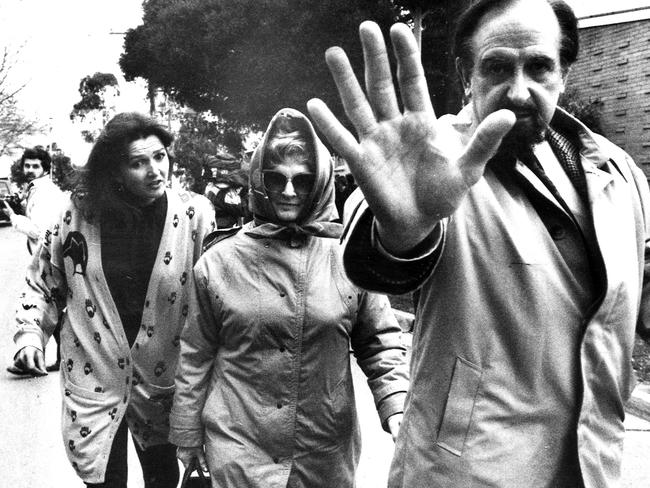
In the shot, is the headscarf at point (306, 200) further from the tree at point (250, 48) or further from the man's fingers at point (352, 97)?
the tree at point (250, 48)

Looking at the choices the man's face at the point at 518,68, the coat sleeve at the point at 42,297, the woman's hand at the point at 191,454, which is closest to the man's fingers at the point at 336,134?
the man's face at the point at 518,68

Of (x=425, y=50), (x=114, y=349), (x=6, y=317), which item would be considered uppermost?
(x=425, y=50)

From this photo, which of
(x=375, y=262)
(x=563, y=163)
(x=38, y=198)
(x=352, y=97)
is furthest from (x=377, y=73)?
(x=38, y=198)

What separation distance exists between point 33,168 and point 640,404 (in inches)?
214

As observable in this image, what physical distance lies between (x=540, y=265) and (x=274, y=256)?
4.37ft

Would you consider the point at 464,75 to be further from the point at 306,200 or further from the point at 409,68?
the point at 306,200

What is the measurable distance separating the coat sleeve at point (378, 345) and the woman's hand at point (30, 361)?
51.8 inches

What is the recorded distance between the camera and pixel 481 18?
1.71m

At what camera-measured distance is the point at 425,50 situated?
17.4m

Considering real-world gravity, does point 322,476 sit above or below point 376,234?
below

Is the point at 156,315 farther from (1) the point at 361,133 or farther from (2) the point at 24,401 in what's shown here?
(2) the point at 24,401

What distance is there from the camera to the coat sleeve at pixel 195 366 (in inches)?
105

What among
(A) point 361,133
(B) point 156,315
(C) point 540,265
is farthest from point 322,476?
(A) point 361,133

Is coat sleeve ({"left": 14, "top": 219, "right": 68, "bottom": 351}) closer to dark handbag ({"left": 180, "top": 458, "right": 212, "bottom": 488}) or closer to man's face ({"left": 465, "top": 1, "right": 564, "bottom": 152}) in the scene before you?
dark handbag ({"left": 180, "top": 458, "right": 212, "bottom": 488})
